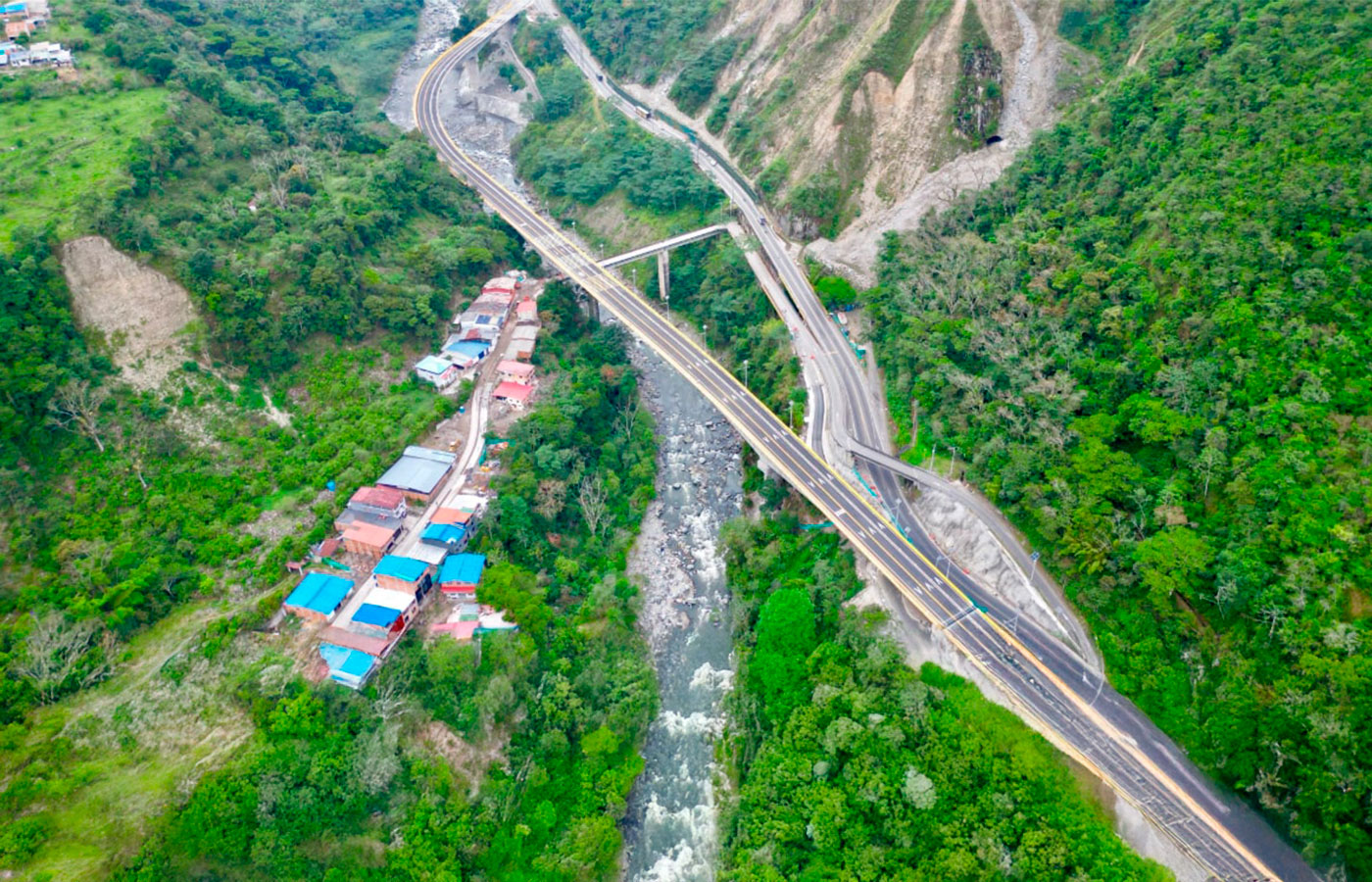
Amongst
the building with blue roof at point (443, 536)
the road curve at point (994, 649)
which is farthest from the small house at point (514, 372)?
the building with blue roof at point (443, 536)

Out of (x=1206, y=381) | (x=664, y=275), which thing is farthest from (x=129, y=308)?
(x=1206, y=381)

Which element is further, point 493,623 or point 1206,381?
point 493,623

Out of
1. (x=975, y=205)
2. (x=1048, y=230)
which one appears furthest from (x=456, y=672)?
(x=975, y=205)

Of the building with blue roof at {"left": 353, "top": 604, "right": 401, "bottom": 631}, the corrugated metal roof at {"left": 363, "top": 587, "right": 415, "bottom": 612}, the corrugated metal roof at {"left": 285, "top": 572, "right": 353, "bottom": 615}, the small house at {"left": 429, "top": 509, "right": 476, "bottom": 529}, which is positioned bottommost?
the corrugated metal roof at {"left": 363, "top": 587, "right": 415, "bottom": 612}

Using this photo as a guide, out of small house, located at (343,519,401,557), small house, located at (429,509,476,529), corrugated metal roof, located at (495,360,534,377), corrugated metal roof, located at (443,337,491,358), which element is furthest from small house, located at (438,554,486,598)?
corrugated metal roof, located at (443,337,491,358)

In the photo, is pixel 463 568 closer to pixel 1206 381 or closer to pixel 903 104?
pixel 1206 381

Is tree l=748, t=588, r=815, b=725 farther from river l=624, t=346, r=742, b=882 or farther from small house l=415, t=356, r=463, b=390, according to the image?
small house l=415, t=356, r=463, b=390

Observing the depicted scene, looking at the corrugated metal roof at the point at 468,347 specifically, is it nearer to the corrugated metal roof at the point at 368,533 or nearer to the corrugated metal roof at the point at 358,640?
the corrugated metal roof at the point at 368,533

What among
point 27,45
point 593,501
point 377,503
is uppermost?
point 27,45

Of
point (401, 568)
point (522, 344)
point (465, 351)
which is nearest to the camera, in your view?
point (401, 568)
